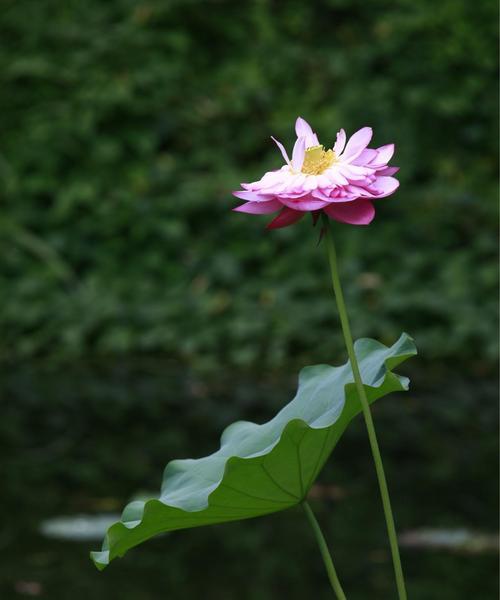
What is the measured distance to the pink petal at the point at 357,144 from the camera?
4.06ft

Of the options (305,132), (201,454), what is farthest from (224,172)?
(305,132)

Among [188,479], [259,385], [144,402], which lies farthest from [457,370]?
[188,479]

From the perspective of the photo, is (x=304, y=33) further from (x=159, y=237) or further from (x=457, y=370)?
(x=457, y=370)

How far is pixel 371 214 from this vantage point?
1.18 metres

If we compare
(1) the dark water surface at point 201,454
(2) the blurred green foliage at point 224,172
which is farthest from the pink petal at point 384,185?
(2) the blurred green foliage at point 224,172

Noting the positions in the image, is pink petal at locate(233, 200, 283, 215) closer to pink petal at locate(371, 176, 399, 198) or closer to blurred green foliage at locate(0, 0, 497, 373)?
pink petal at locate(371, 176, 399, 198)

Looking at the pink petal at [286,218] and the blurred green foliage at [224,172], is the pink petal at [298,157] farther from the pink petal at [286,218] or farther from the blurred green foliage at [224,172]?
the blurred green foliage at [224,172]

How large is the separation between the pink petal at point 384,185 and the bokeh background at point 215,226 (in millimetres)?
2839

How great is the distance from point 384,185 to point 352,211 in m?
0.04

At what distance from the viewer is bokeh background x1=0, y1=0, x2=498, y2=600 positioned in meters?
4.73

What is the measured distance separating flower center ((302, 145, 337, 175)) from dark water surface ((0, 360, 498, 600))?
1678mm

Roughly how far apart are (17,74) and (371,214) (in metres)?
5.39

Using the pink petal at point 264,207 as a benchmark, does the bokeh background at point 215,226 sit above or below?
above

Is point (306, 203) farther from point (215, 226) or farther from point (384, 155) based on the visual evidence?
point (215, 226)
